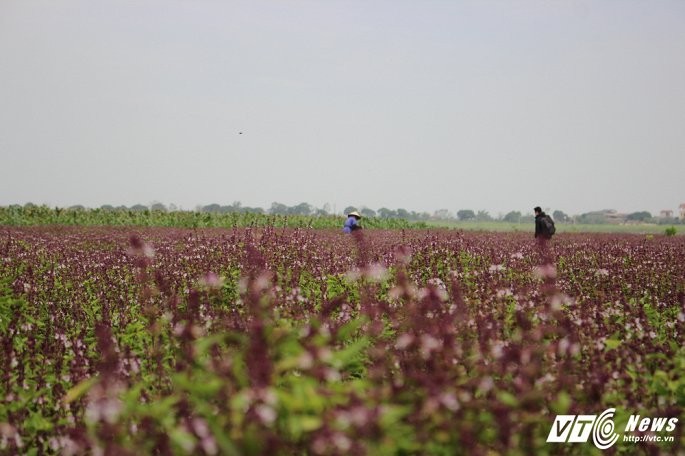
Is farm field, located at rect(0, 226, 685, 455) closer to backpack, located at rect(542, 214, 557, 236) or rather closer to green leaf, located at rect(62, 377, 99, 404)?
green leaf, located at rect(62, 377, 99, 404)

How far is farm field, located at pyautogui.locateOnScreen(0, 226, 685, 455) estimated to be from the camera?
254cm

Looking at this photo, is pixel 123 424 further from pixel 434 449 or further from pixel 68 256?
pixel 68 256

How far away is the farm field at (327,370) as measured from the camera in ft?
8.35

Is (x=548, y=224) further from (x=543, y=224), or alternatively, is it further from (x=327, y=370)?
(x=327, y=370)

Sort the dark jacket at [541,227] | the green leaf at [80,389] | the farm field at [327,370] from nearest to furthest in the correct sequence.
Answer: the farm field at [327,370], the green leaf at [80,389], the dark jacket at [541,227]

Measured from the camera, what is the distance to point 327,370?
278 centimetres

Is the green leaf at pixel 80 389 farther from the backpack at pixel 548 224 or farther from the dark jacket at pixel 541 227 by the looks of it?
the backpack at pixel 548 224

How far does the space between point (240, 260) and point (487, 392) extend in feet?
19.2

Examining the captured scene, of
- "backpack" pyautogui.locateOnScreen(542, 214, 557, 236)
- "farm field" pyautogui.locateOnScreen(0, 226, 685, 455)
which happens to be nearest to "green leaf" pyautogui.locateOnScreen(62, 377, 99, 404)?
"farm field" pyautogui.locateOnScreen(0, 226, 685, 455)

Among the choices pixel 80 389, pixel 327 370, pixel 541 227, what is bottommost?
pixel 80 389

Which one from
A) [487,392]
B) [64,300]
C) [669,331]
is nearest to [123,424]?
[487,392]

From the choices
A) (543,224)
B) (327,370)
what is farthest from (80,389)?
(543,224)

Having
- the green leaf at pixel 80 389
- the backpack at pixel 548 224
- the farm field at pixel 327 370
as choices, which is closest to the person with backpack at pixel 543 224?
the backpack at pixel 548 224

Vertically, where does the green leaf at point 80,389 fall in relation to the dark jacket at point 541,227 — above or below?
below
